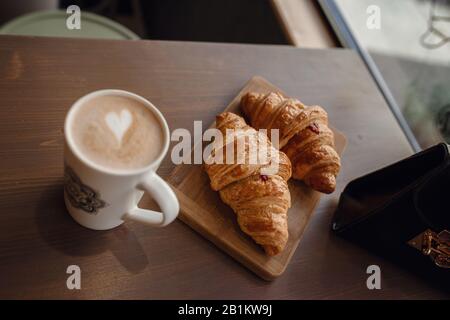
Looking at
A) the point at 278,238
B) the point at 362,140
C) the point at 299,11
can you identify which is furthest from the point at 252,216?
the point at 299,11

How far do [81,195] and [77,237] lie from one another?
112 millimetres

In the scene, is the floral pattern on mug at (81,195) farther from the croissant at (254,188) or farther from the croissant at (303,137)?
the croissant at (303,137)

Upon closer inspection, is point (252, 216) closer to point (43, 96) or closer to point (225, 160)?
point (225, 160)

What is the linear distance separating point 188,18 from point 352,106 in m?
1.04

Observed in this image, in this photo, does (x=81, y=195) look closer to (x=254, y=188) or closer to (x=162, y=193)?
(x=162, y=193)

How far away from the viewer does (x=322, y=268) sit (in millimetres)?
773

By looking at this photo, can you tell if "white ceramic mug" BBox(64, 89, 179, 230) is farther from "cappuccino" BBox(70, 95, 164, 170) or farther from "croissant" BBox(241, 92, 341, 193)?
"croissant" BBox(241, 92, 341, 193)

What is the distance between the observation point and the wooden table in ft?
2.21

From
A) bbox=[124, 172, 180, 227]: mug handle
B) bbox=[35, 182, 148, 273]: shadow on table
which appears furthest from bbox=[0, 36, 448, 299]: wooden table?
bbox=[124, 172, 180, 227]: mug handle

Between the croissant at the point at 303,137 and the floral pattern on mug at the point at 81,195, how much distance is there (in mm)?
365

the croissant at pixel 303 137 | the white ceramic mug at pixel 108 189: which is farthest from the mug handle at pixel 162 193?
the croissant at pixel 303 137

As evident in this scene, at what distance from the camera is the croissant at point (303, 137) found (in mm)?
819

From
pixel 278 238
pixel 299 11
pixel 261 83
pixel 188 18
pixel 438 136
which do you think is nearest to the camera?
pixel 278 238

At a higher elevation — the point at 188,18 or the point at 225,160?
the point at 225,160
